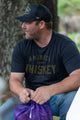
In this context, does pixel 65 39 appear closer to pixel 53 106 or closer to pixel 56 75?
pixel 56 75

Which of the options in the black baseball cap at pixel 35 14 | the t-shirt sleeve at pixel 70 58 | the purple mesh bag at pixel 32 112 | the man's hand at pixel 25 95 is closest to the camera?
the purple mesh bag at pixel 32 112

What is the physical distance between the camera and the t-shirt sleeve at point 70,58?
2.51m

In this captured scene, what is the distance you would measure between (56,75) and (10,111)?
2.08 ft

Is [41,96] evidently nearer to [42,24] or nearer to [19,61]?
[19,61]

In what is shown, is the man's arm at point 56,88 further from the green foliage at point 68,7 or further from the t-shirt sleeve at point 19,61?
the green foliage at point 68,7

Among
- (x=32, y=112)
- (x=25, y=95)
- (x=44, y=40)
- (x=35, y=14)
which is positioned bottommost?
(x=32, y=112)

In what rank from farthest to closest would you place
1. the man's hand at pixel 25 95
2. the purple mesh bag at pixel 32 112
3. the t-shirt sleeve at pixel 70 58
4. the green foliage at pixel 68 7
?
the green foliage at pixel 68 7
the t-shirt sleeve at pixel 70 58
the man's hand at pixel 25 95
the purple mesh bag at pixel 32 112

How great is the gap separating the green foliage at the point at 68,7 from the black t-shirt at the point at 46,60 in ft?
23.6

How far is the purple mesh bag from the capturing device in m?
2.26

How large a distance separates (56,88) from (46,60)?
0.36 meters

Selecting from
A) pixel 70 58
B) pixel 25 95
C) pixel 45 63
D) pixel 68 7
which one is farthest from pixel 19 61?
pixel 68 7

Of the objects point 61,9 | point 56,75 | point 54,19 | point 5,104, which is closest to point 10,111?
point 5,104

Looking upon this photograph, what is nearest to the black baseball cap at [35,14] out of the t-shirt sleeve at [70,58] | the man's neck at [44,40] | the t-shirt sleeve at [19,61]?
the man's neck at [44,40]

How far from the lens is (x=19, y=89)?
250 centimetres
